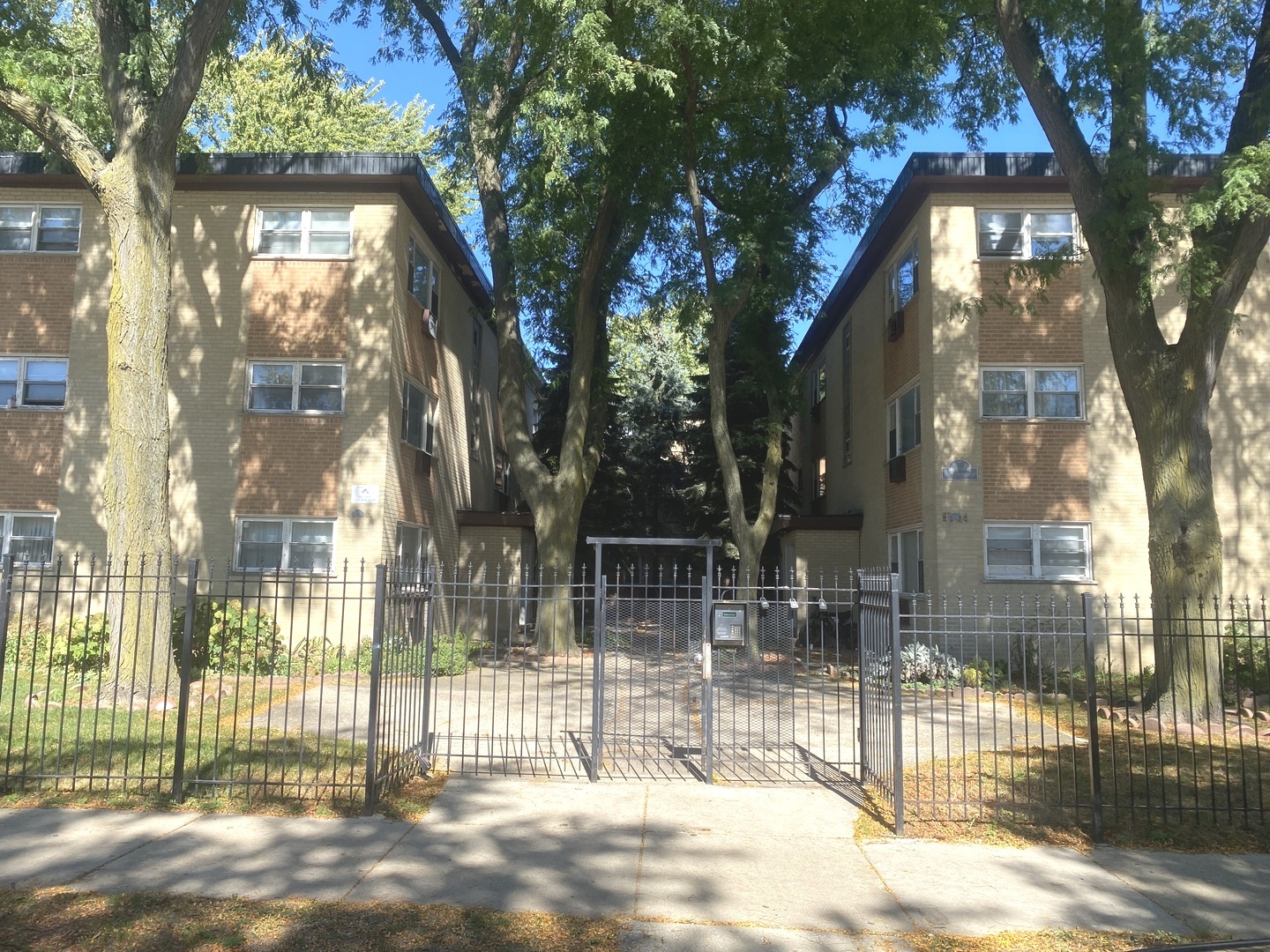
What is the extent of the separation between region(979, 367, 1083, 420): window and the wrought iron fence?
10938 millimetres

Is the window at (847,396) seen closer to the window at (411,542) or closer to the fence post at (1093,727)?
the window at (411,542)

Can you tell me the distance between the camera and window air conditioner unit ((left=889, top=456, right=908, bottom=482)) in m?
18.4

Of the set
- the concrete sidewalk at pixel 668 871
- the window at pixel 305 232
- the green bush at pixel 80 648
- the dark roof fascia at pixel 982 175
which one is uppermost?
the dark roof fascia at pixel 982 175

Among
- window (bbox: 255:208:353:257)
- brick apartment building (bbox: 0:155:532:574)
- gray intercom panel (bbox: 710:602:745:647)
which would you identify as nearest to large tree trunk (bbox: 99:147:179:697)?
brick apartment building (bbox: 0:155:532:574)

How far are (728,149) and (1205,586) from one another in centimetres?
1374

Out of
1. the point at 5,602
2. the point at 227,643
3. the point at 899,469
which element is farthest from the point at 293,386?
the point at 899,469

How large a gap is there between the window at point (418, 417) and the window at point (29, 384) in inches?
241

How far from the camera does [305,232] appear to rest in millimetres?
17234

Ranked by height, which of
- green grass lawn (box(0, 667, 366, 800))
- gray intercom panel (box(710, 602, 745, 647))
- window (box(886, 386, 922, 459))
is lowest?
green grass lawn (box(0, 667, 366, 800))

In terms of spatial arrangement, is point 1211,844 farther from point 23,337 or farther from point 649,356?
point 649,356

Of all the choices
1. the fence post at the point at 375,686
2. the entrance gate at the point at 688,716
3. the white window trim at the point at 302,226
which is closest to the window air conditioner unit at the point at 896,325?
the entrance gate at the point at 688,716

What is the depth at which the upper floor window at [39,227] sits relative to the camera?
17.5 meters

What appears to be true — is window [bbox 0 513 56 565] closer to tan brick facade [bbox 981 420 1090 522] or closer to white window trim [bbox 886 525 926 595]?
white window trim [bbox 886 525 926 595]

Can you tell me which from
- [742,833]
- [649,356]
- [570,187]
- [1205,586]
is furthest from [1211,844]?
[649,356]
